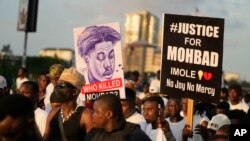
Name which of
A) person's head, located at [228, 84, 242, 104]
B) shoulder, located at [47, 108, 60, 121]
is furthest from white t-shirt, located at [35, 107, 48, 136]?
person's head, located at [228, 84, 242, 104]

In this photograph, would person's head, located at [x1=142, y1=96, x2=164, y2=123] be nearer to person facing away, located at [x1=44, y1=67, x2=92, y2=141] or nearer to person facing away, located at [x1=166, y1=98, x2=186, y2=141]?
person facing away, located at [x1=166, y1=98, x2=186, y2=141]

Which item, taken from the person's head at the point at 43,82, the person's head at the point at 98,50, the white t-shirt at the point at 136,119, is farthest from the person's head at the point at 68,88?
the person's head at the point at 43,82

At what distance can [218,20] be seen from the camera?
6.27 meters

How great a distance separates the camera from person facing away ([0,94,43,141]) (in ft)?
9.84

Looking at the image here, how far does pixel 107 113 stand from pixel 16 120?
1555 millimetres

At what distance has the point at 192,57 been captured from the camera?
6340mm

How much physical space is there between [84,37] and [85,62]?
31 cm

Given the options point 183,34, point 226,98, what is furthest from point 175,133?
point 226,98

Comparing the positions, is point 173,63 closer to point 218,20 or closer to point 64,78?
point 218,20

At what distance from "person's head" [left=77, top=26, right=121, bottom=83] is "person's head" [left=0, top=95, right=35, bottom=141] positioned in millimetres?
3913

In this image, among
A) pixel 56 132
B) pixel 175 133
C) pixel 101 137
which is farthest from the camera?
pixel 175 133

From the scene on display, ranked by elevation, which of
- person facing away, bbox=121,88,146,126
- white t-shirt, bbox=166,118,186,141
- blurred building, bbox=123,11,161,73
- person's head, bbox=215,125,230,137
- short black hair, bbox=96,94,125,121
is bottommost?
white t-shirt, bbox=166,118,186,141

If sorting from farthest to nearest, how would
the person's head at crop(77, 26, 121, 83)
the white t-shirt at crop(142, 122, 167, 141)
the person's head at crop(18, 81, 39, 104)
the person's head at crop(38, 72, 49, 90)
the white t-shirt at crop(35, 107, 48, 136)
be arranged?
the person's head at crop(38, 72, 49, 90)
the person's head at crop(77, 26, 121, 83)
the person's head at crop(18, 81, 39, 104)
the white t-shirt at crop(142, 122, 167, 141)
the white t-shirt at crop(35, 107, 48, 136)

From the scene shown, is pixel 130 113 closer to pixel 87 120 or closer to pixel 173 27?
pixel 173 27
